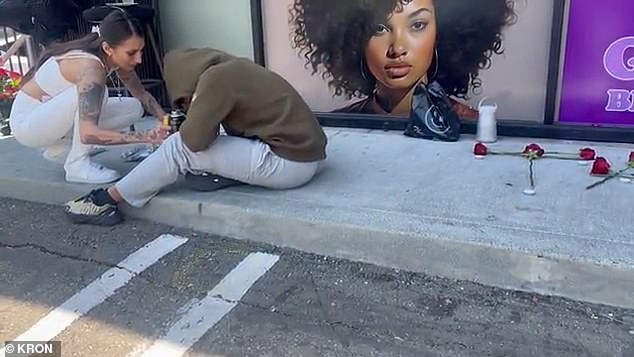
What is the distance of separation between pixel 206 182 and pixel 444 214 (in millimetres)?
1201

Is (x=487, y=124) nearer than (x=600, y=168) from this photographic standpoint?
No

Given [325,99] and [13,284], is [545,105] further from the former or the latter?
[13,284]

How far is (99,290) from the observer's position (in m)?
2.60

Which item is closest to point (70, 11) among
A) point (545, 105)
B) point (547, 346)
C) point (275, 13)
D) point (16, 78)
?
point (16, 78)

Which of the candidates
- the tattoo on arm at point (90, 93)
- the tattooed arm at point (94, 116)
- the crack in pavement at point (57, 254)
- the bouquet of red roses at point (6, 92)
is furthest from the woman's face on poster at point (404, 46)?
the bouquet of red roses at point (6, 92)

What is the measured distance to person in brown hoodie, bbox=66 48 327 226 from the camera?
9.24 ft

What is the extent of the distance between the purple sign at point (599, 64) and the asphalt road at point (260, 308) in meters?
1.94

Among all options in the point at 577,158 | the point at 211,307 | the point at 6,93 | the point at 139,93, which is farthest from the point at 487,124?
the point at 6,93

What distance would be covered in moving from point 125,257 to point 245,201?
62 cm

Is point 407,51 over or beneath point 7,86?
over

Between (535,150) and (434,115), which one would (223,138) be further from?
(535,150)

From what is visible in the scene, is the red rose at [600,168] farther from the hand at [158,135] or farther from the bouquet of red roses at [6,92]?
the bouquet of red roses at [6,92]

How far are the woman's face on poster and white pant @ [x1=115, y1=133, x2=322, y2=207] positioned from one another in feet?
4.86

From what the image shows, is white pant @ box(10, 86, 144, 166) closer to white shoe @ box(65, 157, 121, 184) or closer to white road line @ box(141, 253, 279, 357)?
white shoe @ box(65, 157, 121, 184)
